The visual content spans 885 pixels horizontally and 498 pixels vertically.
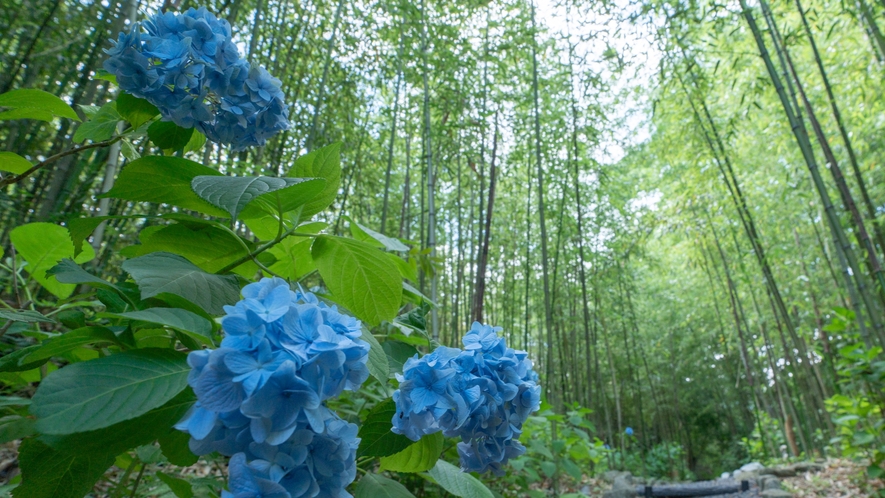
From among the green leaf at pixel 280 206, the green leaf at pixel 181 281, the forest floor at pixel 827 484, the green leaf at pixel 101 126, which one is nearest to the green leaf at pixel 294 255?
the green leaf at pixel 280 206

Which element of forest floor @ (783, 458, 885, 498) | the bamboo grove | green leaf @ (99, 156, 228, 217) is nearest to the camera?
green leaf @ (99, 156, 228, 217)

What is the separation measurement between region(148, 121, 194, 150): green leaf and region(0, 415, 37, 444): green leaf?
1.27 feet

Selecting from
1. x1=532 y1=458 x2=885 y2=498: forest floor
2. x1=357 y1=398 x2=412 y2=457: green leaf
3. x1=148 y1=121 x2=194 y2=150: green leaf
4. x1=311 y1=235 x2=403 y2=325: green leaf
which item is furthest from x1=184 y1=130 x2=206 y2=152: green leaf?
x1=532 y1=458 x2=885 y2=498: forest floor

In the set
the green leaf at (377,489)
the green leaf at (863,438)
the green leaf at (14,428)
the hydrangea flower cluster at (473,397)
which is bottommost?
the green leaf at (377,489)

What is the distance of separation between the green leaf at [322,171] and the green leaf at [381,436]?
0.89 feet

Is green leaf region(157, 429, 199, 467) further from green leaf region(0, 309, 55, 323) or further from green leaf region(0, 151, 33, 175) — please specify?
green leaf region(0, 151, 33, 175)

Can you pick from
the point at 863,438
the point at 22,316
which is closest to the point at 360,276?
the point at 22,316

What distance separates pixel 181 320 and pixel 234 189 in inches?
5.5

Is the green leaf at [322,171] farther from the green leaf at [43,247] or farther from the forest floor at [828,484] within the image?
the forest floor at [828,484]

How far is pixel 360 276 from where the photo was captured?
2.22 ft

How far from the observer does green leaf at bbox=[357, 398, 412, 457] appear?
58 centimetres

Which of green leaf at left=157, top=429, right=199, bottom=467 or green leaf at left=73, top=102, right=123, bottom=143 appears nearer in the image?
green leaf at left=157, top=429, right=199, bottom=467

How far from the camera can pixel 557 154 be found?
4.34m

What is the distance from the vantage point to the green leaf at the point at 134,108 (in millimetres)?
702
